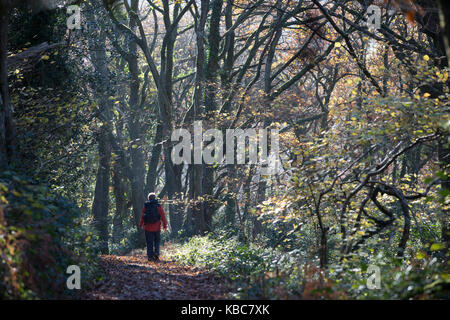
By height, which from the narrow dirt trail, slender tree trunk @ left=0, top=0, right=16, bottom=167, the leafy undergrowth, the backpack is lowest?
the narrow dirt trail

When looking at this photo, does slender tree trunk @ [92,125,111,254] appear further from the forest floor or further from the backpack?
the forest floor

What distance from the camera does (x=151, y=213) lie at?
13.9 metres

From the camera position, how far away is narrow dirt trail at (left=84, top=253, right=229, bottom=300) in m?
8.00

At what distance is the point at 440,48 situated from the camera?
11.6 metres

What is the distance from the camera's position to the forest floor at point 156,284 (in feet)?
26.2

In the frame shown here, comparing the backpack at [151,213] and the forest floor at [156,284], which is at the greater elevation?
the backpack at [151,213]

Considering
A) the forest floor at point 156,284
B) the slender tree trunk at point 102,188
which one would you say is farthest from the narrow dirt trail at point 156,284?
the slender tree trunk at point 102,188

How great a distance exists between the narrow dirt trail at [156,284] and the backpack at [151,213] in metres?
2.24

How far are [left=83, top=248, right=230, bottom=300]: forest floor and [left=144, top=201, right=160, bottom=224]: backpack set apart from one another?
2.14 meters

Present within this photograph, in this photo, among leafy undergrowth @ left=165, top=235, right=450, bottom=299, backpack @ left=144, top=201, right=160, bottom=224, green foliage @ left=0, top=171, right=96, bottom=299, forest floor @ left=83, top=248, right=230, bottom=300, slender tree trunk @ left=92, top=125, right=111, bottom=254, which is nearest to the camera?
green foliage @ left=0, top=171, right=96, bottom=299

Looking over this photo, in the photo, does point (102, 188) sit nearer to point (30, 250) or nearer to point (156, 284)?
point (156, 284)

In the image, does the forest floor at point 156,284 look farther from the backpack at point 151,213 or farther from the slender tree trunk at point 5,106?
the slender tree trunk at point 5,106

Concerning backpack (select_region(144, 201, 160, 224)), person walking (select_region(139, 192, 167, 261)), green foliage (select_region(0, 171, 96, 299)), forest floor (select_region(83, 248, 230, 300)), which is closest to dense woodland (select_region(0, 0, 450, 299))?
green foliage (select_region(0, 171, 96, 299))
